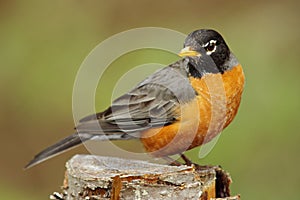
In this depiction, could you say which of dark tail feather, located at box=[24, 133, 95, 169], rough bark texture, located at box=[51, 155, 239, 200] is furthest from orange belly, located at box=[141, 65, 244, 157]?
rough bark texture, located at box=[51, 155, 239, 200]

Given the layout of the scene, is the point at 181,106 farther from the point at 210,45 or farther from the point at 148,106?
the point at 210,45

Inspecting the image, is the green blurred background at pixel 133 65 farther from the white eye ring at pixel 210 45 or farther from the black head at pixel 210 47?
the white eye ring at pixel 210 45

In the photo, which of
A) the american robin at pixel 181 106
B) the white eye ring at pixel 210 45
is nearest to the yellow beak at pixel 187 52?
the american robin at pixel 181 106

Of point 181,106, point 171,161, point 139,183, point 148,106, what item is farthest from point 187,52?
point 139,183

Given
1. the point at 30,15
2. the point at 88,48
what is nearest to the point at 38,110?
the point at 88,48

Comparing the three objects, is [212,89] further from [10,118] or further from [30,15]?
[30,15]

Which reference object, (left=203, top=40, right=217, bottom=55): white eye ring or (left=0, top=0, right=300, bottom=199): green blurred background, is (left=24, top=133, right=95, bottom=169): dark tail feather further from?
(left=0, top=0, right=300, bottom=199): green blurred background
